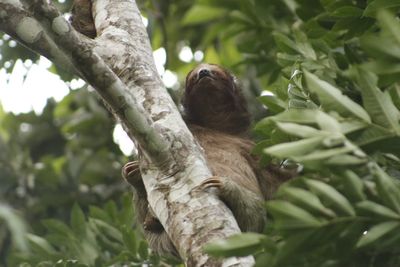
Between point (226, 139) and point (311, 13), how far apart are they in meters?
1.11

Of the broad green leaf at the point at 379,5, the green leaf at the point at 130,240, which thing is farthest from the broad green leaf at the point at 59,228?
the broad green leaf at the point at 379,5

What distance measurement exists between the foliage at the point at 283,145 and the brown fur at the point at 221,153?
0.20m

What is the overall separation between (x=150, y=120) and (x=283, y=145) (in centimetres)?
126

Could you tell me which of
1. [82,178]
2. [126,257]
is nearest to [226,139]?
[126,257]

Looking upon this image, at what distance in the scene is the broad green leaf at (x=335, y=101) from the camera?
2.98 metres

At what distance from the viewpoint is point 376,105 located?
3045 mm

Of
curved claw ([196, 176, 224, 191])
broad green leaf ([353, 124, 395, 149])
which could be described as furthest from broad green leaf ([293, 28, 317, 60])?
broad green leaf ([353, 124, 395, 149])

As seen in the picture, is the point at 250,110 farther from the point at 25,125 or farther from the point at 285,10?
the point at 25,125

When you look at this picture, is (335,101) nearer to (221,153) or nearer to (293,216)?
(293,216)

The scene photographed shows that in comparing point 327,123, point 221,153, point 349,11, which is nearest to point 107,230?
point 221,153

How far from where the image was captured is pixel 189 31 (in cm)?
886

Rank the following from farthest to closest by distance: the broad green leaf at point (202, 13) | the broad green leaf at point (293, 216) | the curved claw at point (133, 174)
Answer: the broad green leaf at point (202, 13) → the curved claw at point (133, 174) → the broad green leaf at point (293, 216)

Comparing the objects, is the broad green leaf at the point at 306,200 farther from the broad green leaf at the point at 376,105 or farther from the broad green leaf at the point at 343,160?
the broad green leaf at the point at 376,105

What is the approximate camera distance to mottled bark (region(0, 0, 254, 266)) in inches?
145
